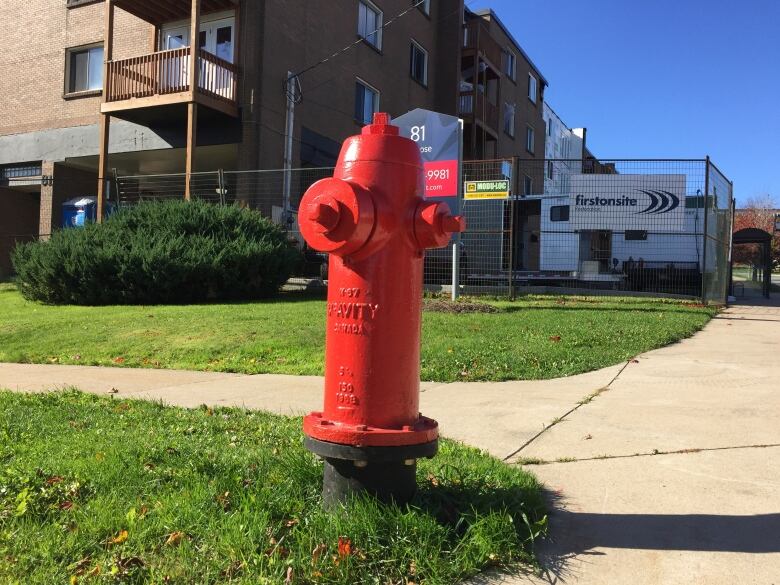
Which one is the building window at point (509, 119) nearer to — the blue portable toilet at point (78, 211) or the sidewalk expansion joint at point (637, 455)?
the blue portable toilet at point (78, 211)

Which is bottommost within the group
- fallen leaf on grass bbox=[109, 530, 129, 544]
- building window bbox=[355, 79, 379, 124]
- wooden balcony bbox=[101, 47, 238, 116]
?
fallen leaf on grass bbox=[109, 530, 129, 544]

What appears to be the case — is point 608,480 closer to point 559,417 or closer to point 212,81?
point 559,417

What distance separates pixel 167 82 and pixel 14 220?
1039cm

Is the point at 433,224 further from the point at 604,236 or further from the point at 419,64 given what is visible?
the point at 419,64

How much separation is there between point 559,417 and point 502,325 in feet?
15.0

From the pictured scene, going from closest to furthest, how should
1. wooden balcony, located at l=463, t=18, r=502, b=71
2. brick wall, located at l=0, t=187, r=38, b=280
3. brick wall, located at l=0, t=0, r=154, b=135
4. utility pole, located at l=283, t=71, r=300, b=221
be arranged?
utility pole, located at l=283, t=71, r=300, b=221
brick wall, located at l=0, t=0, r=154, b=135
brick wall, located at l=0, t=187, r=38, b=280
wooden balcony, located at l=463, t=18, r=502, b=71

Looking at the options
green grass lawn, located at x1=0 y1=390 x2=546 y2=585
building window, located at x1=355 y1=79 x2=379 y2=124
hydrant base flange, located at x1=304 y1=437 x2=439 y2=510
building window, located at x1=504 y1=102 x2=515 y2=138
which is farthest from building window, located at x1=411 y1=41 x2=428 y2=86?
hydrant base flange, located at x1=304 y1=437 x2=439 y2=510

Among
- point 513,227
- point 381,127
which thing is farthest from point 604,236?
point 381,127

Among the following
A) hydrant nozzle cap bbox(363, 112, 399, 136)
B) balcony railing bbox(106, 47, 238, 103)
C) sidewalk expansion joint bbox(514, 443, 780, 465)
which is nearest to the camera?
hydrant nozzle cap bbox(363, 112, 399, 136)

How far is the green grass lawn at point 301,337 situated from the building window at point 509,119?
2269 cm

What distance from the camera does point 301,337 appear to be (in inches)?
347

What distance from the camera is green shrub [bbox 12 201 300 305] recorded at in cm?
1284

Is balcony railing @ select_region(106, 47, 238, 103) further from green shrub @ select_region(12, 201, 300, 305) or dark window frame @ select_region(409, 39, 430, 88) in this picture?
dark window frame @ select_region(409, 39, 430, 88)

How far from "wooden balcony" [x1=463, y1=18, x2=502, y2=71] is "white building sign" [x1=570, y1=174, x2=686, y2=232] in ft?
40.9
